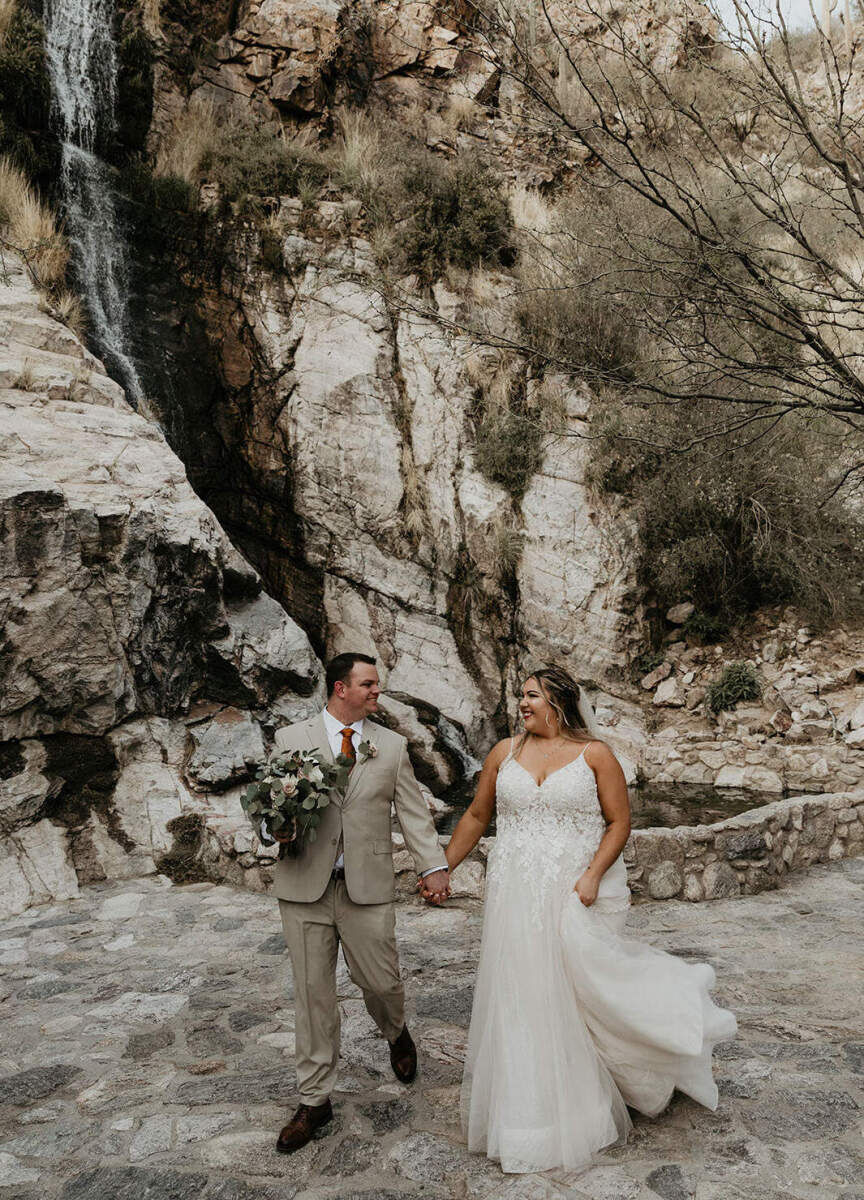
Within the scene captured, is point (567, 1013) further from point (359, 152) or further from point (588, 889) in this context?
point (359, 152)

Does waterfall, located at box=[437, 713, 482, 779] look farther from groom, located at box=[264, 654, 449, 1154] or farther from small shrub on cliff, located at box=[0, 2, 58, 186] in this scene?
small shrub on cliff, located at box=[0, 2, 58, 186]

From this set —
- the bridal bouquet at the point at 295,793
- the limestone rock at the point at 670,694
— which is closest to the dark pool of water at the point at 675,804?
the limestone rock at the point at 670,694

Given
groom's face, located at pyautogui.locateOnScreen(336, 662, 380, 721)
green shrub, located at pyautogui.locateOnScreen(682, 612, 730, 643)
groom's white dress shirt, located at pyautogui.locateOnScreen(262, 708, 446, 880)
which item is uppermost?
green shrub, located at pyautogui.locateOnScreen(682, 612, 730, 643)

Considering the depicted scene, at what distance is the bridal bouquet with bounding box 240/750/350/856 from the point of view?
3688 mm

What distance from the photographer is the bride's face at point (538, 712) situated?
3.96 meters

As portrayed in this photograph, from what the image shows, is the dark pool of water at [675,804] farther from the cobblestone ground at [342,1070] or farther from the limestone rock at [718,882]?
the cobblestone ground at [342,1070]

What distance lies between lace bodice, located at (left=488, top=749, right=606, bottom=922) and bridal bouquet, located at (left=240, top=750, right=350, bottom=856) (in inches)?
30.4

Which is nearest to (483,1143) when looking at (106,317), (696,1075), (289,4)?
(696,1075)

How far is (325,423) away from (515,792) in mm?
12004

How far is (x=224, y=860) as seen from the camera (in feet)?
25.9

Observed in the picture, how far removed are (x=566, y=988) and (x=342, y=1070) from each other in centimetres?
149

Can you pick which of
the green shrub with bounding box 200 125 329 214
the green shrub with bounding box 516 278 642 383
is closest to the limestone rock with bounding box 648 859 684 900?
the green shrub with bounding box 516 278 642 383

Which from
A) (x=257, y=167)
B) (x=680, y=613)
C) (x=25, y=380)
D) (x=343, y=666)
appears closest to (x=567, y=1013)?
(x=343, y=666)

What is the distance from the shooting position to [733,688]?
1316 cm
